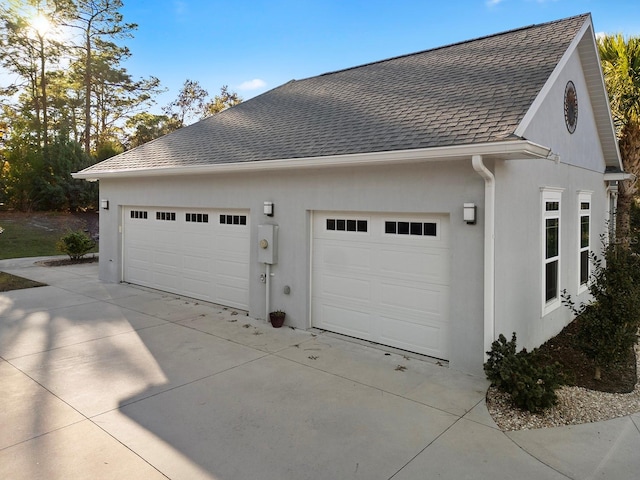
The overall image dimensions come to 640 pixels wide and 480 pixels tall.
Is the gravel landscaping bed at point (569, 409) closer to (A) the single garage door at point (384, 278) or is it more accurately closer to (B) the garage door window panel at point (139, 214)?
(A) the single garage door at point (384, 278)

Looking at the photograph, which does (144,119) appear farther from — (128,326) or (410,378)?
(410,378)

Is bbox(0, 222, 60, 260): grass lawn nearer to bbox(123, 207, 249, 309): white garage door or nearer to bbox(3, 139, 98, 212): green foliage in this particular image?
bbox(3, 139, 98, 212): green foliage

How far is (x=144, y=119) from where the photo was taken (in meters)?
32.7

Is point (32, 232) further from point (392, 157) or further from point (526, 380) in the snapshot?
point (526, 380)

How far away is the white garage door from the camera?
29.6 ft

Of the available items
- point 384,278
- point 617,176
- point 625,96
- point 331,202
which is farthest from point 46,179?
point 625,96

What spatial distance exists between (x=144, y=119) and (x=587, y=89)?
101ft

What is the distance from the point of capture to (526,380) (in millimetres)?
4574

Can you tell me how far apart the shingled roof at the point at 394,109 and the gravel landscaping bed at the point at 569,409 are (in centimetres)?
304

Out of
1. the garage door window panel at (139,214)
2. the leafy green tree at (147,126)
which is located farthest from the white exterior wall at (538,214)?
the leafy green tree at (147,126)

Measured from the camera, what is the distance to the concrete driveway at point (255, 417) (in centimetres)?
A: 365

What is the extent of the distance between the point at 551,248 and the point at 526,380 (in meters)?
3.53

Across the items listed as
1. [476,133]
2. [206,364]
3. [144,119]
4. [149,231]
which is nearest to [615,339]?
[476,133]

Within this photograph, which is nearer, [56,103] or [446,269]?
[446,269]
